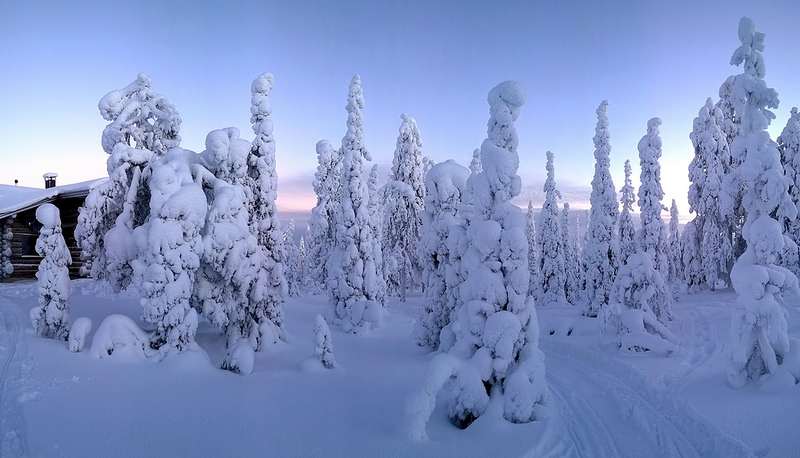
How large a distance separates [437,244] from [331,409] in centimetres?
799

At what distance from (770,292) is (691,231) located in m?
23.9

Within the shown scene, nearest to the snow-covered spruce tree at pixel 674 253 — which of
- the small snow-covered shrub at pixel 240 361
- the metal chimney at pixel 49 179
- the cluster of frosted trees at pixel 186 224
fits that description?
the cluster of frosted trees at pixel 186 224

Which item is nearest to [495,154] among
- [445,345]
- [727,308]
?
[445,345]

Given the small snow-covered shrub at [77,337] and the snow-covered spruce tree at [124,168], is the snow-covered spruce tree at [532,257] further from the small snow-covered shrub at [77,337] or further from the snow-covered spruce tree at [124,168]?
the small snow-covered shrub at [77,337]

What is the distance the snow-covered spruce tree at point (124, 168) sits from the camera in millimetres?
13289

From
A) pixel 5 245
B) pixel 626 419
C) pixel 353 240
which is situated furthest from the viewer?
pixel 5 245

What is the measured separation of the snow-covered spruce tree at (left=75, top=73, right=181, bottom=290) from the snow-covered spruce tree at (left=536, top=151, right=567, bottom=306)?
2658 cm

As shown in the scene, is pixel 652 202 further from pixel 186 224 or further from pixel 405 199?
pixel 186 224

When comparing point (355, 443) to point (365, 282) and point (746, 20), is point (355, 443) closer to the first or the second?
point (365, 282)

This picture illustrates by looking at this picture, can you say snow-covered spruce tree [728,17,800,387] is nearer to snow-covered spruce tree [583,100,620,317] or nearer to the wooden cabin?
snow-covered spruce tree [583,100,620,317]

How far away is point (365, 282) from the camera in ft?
67.0

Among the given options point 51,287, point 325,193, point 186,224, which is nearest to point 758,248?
point 186,224

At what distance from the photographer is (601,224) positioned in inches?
985

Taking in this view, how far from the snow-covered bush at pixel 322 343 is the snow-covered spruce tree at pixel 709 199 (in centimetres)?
2704
